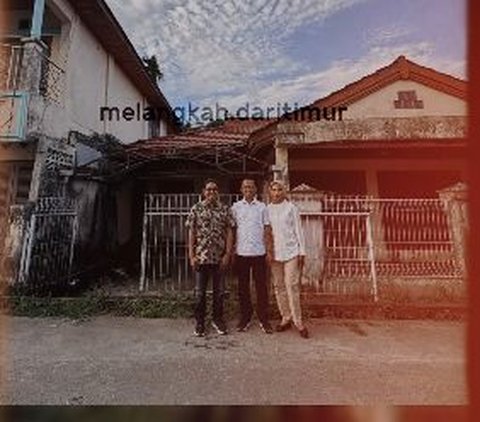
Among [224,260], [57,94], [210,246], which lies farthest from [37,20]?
[224,260]

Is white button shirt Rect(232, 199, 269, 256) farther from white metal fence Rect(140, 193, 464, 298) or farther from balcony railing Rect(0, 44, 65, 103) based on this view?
balcony railing Rect(0, 44, 65, 103)

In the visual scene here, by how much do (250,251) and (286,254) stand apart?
0.39m

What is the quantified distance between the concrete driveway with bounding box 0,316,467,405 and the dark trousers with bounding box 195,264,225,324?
0.22 m

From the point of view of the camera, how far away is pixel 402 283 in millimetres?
5980

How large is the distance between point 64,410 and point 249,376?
2465 millimetres

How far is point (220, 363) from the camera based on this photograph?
3.60 m

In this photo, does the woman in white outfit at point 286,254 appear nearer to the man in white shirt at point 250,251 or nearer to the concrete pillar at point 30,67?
the man in white shirt at point 250,251

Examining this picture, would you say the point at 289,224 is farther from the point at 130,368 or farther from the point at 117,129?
the point at 117,129

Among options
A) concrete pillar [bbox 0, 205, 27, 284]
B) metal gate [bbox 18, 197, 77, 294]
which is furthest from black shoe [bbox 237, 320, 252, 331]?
concrete pillar [bbox 0, 205, 27, 284]

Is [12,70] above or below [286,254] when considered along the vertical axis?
above

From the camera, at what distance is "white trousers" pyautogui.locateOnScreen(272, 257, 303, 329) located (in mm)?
4602

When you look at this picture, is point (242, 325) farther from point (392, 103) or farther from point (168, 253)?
point (392, 103)

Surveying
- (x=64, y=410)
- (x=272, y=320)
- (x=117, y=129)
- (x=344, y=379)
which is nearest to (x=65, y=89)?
(x=117, y=129)

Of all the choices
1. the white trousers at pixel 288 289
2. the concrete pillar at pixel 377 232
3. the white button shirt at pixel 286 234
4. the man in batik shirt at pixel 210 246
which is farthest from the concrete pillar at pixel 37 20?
the concrete pillar at pixel 377 232
